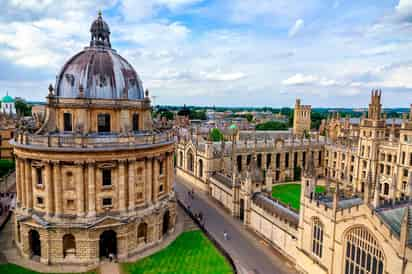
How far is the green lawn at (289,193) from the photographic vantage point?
52062 mm

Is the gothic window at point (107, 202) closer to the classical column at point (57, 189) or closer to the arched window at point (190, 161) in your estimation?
the classical column at point (57, 189)

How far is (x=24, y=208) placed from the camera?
33.4 m

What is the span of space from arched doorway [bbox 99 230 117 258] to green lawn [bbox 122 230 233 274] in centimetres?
315

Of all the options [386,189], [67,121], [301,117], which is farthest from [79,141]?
[301,117]

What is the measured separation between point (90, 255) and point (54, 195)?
7.61 m

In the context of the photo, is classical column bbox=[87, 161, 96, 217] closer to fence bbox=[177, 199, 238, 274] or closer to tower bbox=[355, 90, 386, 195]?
fence bbox=[177, 199, 238, 274]

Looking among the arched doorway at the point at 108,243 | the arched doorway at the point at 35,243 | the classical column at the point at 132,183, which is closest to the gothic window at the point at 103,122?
the classical column at the point at 132,183

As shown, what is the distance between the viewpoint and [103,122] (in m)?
34.0

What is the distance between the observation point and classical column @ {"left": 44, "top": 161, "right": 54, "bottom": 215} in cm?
3117

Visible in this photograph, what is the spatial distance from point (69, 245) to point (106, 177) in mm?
8546

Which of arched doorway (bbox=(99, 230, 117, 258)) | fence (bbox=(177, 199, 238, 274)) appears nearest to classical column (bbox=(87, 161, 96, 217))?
arched doorway (bbox=(99, 230, 117, 258))

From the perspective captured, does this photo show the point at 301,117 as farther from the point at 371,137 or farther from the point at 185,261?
the point at 185,261

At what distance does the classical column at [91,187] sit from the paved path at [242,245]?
16234mm

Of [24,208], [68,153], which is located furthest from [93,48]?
[24,208]
